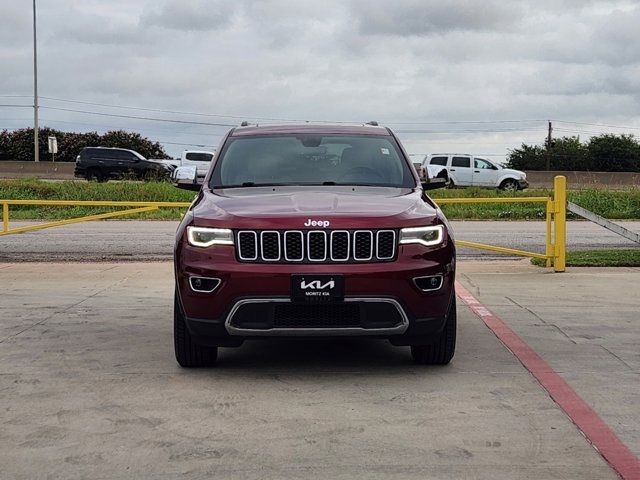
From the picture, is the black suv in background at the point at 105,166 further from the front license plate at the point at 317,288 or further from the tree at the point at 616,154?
the tree at the point at 616,154

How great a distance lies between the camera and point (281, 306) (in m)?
5.81

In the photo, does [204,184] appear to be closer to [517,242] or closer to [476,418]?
[476,418]

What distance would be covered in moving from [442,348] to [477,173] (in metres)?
32.5

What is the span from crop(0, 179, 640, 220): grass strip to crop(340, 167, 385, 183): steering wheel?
685 inches

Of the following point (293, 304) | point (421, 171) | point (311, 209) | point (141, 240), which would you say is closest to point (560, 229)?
point (421, 171)

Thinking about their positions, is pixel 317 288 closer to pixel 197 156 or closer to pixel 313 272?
pixel 313 272

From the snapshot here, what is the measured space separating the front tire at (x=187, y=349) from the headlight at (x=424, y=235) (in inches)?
59.8

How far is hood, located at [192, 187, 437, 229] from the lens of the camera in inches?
231

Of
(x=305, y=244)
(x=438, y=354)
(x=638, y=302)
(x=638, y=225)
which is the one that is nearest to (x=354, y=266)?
(x=305, y=244)

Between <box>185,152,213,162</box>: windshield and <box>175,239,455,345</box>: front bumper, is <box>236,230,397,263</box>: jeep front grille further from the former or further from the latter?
<box>185,152,213,162</box>: windshield

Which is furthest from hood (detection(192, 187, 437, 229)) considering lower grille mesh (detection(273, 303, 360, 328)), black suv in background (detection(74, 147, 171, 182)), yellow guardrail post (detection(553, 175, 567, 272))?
black suv in background (detection(74, 147, 171, 182))

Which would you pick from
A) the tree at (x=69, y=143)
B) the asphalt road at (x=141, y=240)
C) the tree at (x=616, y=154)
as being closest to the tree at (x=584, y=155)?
the tree at (x=616, y=154)

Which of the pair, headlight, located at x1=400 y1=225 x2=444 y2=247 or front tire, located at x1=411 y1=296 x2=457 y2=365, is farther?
front tire, located at x1=411 y1=296 x2=457 y2=365

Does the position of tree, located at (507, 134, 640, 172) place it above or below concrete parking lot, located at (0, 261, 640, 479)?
above
